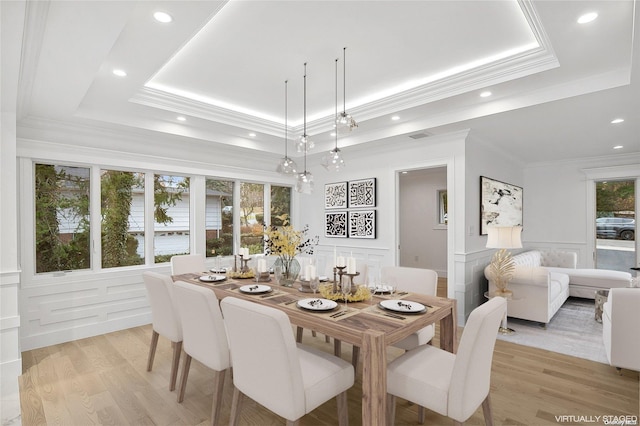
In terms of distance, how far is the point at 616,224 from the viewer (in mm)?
5891

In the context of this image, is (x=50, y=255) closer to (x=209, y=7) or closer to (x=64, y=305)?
(x=64, y=305)

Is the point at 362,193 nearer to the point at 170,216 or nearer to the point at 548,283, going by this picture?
the point at 548,283

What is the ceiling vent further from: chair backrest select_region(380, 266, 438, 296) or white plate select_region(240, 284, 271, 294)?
white plate select_region(240, 284, 271, 294)

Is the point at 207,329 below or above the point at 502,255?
below

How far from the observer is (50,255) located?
3.73 m

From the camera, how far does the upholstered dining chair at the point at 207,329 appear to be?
2.06 m

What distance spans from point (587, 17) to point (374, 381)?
2.56 meters

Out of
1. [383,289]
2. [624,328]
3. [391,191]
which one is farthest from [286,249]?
[624,328]

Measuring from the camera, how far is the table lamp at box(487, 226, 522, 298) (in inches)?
146

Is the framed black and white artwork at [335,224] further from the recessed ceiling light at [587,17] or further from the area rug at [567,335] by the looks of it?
the recessed ceiling light at [587,17]

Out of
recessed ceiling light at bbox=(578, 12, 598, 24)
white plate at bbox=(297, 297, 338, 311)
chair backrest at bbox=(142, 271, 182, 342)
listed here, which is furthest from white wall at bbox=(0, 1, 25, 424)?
recessed ceiling light at bbox=(578, 12, 598, 24)

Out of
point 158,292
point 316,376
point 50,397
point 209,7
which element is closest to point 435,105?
point 209,7

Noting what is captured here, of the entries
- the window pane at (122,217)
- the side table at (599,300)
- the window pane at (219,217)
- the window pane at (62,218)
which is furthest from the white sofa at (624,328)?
the window pane at (62,218)

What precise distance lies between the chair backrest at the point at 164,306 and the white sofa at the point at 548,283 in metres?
3.53
